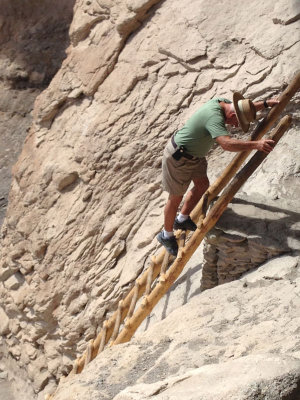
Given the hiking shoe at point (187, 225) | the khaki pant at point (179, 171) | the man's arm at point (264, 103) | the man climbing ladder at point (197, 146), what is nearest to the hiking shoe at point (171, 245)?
the man climbing ladder at point (197, 146)

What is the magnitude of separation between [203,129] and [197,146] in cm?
16

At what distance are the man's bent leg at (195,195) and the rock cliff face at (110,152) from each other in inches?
17.3

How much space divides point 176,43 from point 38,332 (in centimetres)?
394

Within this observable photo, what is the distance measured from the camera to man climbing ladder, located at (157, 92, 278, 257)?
15.1ft

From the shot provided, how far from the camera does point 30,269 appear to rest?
792cm

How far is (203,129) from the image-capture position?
4.78 meters

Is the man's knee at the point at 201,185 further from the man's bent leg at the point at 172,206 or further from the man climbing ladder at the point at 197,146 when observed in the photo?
the man's bent leg at the point at 172,206

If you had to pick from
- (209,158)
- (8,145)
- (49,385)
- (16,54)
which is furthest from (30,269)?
(16,54)

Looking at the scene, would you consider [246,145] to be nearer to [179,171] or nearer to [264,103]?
[264,103]

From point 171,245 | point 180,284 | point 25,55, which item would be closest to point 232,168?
point 171,245

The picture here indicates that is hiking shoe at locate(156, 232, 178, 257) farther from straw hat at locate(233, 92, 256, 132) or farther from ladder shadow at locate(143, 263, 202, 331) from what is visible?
straw hat at locate(233, 92, 256, 132)

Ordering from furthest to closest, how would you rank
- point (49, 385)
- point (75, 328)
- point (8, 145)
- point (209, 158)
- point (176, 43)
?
point (8, 145) < point (49, 385) < point (75, 328) < point (176, 43) < point (209, 158)

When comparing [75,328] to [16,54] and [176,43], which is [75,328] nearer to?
[176,43]

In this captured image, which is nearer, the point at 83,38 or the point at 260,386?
the point at 260,386
